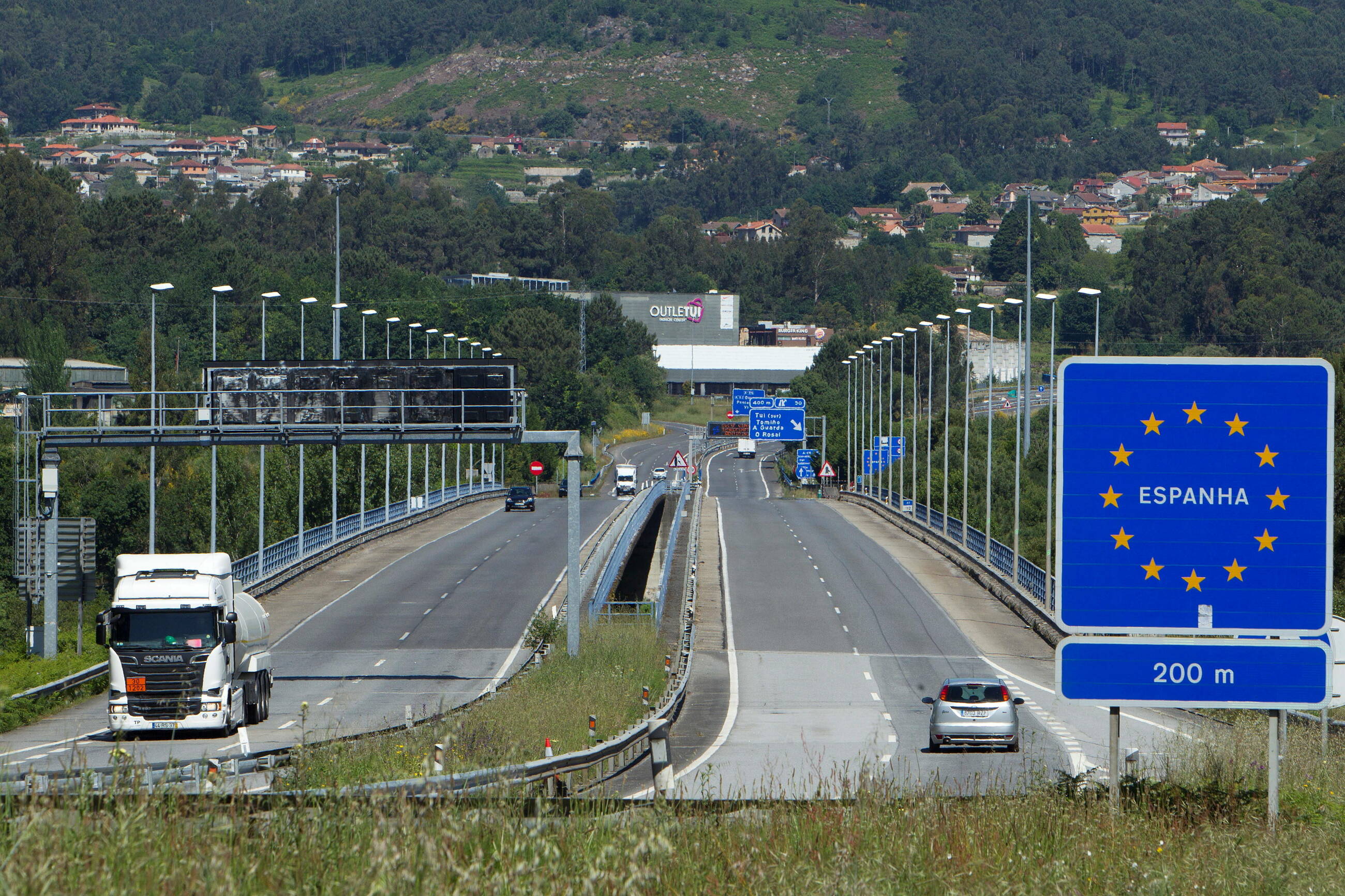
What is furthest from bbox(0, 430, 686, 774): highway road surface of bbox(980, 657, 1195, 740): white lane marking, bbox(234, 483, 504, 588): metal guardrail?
bbox(980, 657, 1195, 740): white lane marking

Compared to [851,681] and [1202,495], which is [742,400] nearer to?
[851,681]

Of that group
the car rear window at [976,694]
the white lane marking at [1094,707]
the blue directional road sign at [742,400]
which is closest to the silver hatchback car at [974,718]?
the car rear window at [976,694]

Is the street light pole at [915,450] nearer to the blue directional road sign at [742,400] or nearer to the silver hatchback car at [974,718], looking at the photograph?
the blue directional road sign at [742,400]

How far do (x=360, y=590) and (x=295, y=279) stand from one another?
406ft

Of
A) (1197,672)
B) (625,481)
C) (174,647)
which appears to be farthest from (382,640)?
(625,481)

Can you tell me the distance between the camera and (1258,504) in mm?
10375

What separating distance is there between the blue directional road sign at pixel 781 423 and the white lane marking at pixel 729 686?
144 ft

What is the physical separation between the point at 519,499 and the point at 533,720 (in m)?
64.2

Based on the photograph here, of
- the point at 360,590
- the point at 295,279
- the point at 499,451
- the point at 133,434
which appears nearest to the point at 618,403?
the point at 295,279

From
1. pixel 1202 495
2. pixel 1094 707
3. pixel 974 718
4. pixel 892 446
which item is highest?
pixel 1202 495

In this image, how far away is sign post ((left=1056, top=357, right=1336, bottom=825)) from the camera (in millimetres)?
10352

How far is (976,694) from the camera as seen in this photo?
2441cm

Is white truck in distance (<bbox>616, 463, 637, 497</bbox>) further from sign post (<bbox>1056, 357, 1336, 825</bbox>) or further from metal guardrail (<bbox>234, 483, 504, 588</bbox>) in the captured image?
sign post (<bbox>1056, 357, 1336, 825</bbox>)

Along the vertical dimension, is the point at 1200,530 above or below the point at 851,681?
above
